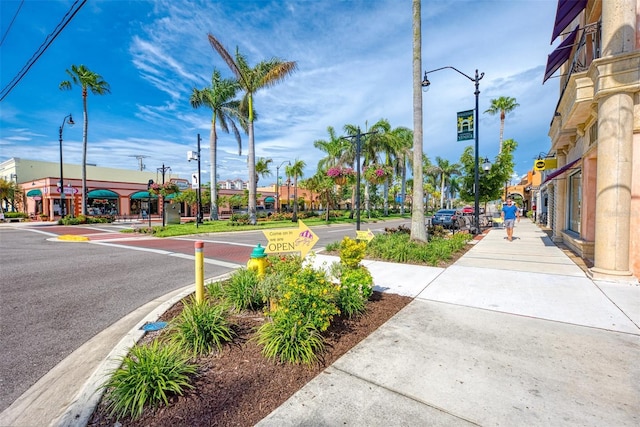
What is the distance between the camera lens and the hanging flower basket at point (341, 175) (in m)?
24.6

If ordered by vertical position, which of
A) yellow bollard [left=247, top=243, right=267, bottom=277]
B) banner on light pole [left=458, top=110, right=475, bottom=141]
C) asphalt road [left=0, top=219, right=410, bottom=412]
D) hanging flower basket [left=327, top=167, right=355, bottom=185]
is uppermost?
banner on light pole [left=458, top=110, right=475, bottom=141]

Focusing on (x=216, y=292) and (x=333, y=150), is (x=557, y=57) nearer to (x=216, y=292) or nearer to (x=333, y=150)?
(x=216, y=292)

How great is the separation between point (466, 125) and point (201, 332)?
1326 cm

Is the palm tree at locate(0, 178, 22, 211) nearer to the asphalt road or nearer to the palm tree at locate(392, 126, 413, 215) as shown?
the asphalt road

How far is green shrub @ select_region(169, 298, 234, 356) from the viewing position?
3207mm

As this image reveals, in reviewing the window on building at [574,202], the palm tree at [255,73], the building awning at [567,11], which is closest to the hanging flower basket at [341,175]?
the palm tree at [255,73]

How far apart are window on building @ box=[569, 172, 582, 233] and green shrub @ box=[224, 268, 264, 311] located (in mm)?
12223

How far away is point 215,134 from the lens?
27000mm

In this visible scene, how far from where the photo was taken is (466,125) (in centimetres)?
1262

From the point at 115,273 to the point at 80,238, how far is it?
33.6ft

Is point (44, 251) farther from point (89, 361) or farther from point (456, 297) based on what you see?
point (456, 297)

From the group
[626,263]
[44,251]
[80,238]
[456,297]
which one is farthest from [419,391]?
[80,238]

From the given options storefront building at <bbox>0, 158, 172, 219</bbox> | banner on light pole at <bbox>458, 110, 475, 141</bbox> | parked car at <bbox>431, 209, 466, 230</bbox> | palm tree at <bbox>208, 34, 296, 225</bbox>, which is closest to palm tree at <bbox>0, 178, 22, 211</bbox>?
storefront building at <bbox>0, 158, 172, 219</bbox>

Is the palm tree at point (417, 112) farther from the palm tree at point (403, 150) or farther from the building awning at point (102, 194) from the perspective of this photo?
the building awning at point (102, 194)
